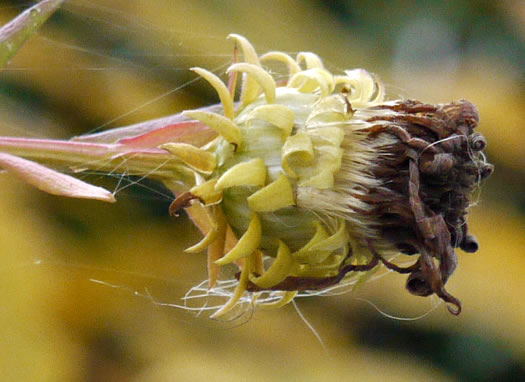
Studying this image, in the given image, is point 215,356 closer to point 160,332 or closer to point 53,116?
point 160,332

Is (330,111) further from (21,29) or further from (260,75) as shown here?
(21,29)

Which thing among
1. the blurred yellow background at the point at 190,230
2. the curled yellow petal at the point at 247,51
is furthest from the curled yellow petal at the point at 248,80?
the blurred yellow background at the point at 190,230

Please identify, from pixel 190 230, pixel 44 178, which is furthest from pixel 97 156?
pixel 190 230

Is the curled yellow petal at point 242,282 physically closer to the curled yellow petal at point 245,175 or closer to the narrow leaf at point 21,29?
the curled yellow petal at point 245,175

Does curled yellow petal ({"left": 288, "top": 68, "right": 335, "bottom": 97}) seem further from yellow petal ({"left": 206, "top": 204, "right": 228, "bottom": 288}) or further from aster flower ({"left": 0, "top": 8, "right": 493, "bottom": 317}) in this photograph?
yellow petal ({"left": 206, "top": 204, "right": 228, "bottom": 288})

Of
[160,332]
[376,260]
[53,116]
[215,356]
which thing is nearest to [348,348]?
[215,356]

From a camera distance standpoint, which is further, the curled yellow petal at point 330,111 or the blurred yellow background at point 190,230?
the blurred yellow background at point 190,230

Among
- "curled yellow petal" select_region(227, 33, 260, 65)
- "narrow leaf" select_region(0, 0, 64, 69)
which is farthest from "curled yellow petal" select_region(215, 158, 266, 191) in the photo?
"narrow leaf" select_region(0, 0, 64, 69)
